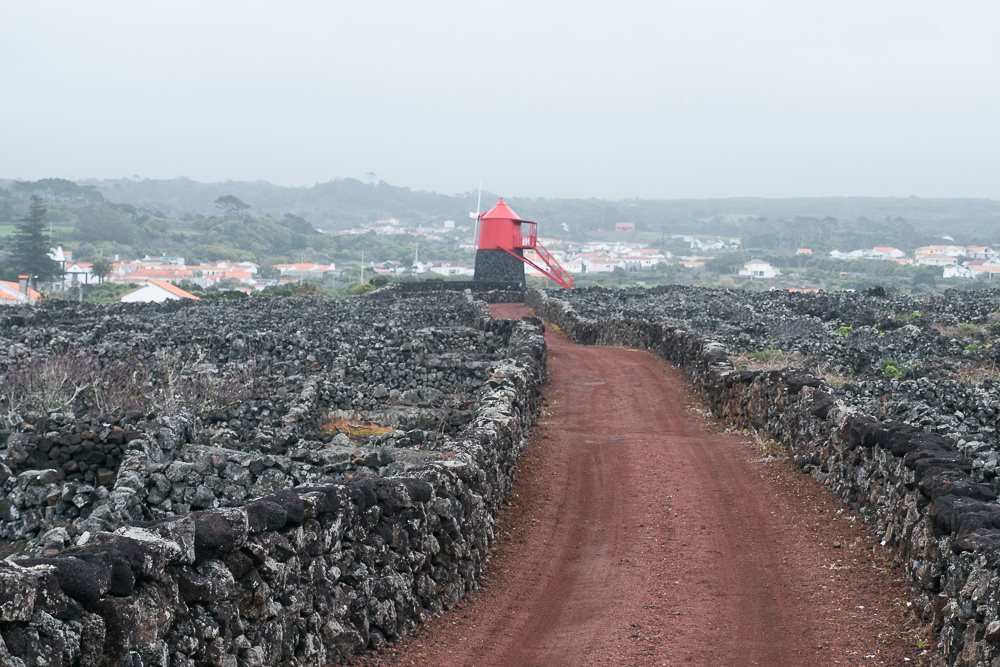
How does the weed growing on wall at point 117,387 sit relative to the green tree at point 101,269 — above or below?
above

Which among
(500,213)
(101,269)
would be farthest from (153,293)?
(101,269)

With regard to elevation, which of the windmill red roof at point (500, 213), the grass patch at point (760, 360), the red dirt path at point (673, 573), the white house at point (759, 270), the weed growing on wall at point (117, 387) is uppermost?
the windmill red roof at point (500, 213)

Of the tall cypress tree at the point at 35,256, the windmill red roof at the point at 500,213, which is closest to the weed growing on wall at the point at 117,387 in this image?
the windmill red roof at the point at 500,213

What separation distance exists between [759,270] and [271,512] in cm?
15615

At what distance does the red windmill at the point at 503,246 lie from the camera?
55.2 m

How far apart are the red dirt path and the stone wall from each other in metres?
0.53

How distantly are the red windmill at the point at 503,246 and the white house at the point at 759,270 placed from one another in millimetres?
98024

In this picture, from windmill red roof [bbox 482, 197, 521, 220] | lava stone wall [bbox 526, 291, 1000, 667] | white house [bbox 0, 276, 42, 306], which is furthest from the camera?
white house [bbox 0, 276, 42, 306]

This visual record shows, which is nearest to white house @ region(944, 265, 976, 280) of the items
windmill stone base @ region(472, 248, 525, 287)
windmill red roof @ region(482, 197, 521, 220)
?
windmill stone base @ region(472, 248, 525, 287)

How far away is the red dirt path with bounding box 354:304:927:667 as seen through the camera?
822 centimetres

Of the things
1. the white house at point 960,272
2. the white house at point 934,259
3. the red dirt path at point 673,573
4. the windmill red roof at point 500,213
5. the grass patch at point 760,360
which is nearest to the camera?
the red dirt path at point 673,573

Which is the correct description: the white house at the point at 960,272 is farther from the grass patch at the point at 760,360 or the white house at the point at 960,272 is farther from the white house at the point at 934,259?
the grass patch at the point at 760,360

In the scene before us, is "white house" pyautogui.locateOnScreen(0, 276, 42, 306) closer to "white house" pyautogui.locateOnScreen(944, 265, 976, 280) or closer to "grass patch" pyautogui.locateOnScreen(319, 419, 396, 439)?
"grass patch" pyautogui.locateOnScreen(319, 419, 396, 439)

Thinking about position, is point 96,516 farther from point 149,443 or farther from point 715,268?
point 715,268
